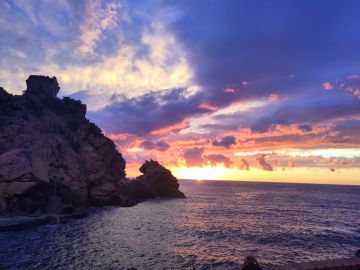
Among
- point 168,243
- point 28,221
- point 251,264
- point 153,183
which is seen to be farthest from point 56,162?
point 251,264

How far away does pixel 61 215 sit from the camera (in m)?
68.7

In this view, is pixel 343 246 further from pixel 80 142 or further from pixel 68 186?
pixel 80 142

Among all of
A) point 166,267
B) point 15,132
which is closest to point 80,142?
point 15,132

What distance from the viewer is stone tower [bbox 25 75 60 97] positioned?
123 metres

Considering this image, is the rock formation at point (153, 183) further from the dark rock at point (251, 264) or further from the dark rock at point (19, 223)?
the dark rock at point (251, 264)

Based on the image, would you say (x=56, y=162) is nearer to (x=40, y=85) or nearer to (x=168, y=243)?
(x=40, y=85)

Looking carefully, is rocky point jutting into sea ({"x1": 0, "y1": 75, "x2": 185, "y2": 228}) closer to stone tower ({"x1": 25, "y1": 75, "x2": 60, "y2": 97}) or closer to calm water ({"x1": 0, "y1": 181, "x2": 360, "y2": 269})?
stone tower ({"x1": 25, "y1": 75, "x2": 60, "y2": 97})

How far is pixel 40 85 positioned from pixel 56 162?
48344 millimetres

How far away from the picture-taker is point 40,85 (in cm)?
12438

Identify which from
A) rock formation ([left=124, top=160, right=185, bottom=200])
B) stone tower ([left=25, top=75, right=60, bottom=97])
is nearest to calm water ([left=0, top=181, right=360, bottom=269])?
rock formation ([left=124, top=160, right=185, bottom=200])

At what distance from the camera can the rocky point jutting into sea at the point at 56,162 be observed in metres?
69.6

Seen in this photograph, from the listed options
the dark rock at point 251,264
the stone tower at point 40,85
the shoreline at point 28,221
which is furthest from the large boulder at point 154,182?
the dark rock at point 251,264

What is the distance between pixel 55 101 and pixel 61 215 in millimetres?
62832

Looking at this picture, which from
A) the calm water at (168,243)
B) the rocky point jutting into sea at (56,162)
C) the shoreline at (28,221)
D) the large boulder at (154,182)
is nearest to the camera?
the calm water at (168,243)
